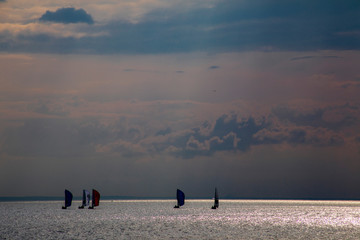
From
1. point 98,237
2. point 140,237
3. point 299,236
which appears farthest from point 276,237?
point 98,237

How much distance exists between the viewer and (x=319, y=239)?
8200cm

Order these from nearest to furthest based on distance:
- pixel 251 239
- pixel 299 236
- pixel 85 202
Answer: pixel 251 239 → pixel 299 236 → pixel 85 202

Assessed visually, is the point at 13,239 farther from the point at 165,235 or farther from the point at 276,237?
the point at 276,237

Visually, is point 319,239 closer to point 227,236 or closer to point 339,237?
point 339,237

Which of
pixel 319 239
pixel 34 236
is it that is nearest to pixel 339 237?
pixel 319 239

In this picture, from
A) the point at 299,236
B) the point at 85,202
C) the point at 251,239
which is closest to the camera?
the point at 251,239

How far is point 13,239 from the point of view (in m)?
82.3

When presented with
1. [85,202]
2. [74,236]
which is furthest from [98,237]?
[85,202]

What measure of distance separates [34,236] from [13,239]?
5.73 metres

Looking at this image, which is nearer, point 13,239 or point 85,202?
point 13,239

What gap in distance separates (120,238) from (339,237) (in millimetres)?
32819

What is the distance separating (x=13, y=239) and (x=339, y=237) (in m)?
48.4

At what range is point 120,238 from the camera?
82.3m

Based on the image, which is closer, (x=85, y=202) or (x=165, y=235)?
(x=165, y=235)
